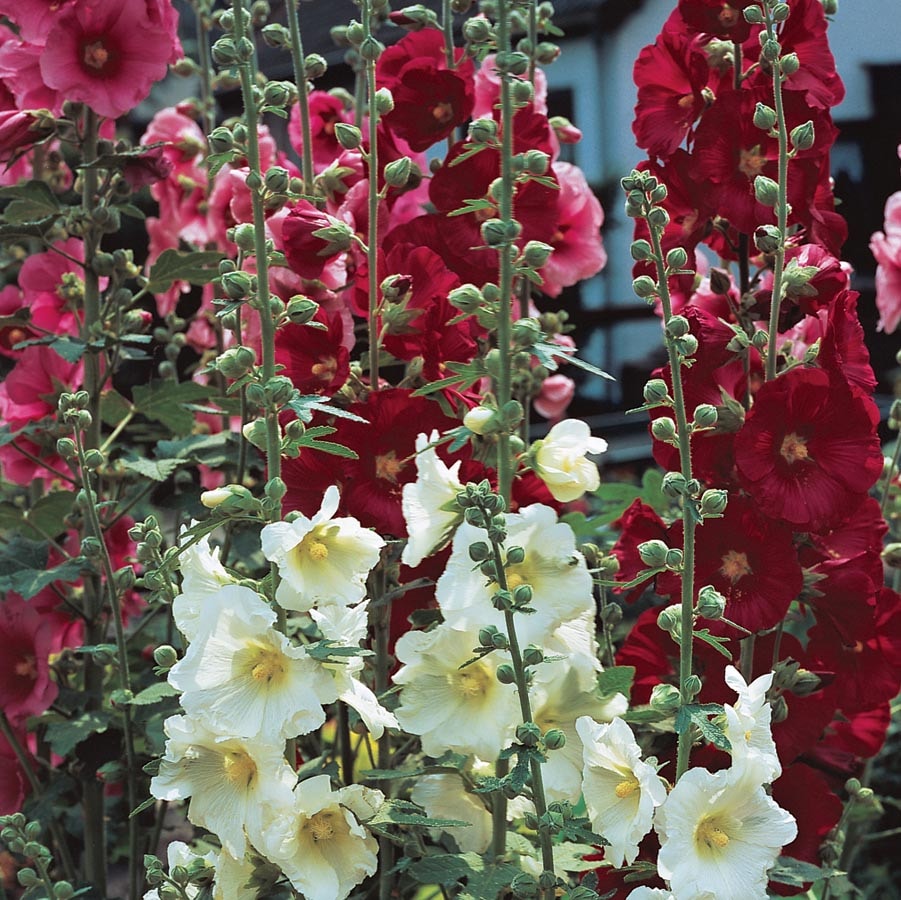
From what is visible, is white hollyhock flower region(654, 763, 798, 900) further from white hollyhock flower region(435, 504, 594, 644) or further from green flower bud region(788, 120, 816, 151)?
green flower bud region(788, 120, 816, 151)

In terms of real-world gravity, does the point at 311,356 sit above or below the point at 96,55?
below

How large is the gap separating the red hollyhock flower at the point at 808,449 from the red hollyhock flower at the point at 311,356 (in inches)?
11.9

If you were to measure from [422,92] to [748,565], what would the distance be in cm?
47

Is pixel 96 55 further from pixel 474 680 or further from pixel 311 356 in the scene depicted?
pixel 474 680

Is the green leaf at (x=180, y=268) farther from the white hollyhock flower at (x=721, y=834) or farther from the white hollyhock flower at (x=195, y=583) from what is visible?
the white hollyhock flower at (x=721, y=834)

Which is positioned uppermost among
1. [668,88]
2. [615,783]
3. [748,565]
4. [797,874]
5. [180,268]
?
[668,88]

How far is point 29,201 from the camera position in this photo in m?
1.19

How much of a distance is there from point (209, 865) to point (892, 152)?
2.02 meters

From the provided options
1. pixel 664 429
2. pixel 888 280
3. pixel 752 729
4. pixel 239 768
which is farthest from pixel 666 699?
pixel 888 280

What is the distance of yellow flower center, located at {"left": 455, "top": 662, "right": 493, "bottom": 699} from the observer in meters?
0.82

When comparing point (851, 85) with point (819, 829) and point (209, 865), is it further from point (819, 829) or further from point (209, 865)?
point (209, 865)

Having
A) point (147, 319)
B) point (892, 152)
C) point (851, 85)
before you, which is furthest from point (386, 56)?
point (892, 152)

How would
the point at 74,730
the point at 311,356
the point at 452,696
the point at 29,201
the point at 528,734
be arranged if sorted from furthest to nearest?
the point at 29,201
the point at 74,730
the point at 311,356
the point at 452,696
the point at 528,734

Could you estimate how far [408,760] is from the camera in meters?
0.97
